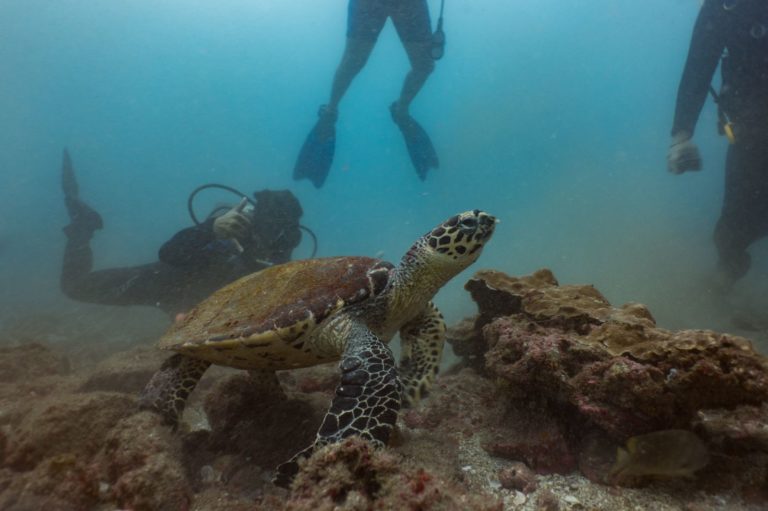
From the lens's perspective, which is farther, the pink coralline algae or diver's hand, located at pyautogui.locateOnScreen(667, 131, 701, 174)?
diver's hand, located at pyautogui.locateOnScreen(667, 131, 701, 174)

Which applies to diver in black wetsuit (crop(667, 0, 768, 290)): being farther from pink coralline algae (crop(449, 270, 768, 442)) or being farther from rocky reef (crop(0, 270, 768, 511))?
rocky reef (crop(0, 270, 768, 511))

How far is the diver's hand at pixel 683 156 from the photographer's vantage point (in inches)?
353

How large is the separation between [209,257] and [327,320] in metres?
6.36

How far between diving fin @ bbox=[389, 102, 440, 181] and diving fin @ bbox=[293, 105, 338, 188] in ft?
10.3

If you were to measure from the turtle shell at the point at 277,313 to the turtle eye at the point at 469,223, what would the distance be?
0.94 m

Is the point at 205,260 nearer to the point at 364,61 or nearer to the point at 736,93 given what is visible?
the point at 364,61

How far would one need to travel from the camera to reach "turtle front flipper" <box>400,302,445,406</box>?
10.8ft

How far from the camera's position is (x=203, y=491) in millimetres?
A: 2619

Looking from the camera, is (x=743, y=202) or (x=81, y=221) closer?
(x=743, y=202)

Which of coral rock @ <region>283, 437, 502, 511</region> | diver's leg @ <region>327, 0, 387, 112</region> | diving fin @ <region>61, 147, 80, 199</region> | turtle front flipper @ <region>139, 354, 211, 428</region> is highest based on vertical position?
diver's leg @ <region>327, 0, 387, 112</region>

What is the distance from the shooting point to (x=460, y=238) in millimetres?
3615

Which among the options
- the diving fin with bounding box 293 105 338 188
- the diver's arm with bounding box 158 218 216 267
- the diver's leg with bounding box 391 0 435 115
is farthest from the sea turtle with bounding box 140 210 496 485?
the diver's leg with bounding box 391 0 435 115

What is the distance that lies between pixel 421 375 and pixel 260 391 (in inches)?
68.1

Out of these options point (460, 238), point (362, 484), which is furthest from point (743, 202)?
point (362, 484)
